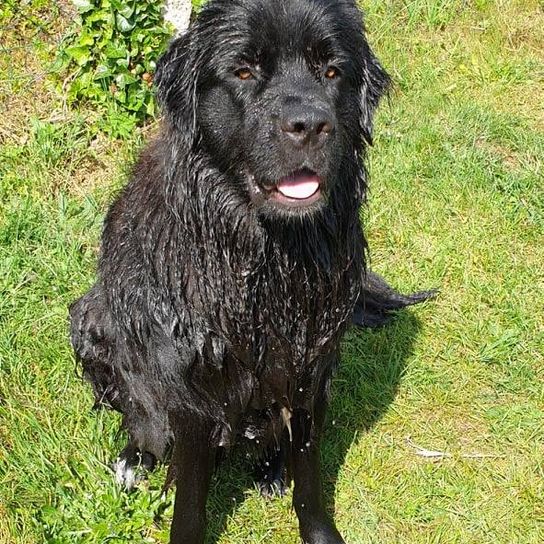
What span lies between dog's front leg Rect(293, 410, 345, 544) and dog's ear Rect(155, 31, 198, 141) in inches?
45.1

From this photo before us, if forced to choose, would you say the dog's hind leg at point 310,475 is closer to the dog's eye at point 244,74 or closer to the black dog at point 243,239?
the black dog at point 243,239

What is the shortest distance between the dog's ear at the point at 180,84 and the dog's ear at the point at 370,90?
54cm

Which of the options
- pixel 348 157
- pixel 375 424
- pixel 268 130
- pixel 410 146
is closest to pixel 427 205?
pixel 410 146

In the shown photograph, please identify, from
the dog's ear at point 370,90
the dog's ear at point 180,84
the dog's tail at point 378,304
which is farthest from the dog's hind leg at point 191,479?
the dog's tail at point 378,304

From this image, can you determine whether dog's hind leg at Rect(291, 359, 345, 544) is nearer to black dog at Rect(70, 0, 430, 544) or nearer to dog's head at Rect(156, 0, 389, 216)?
black dog at Rect(70, 0, 430, 544)

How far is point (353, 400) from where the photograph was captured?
3.76 metres

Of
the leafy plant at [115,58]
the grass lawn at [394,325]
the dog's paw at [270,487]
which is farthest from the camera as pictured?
the leafy plant at [115,58]

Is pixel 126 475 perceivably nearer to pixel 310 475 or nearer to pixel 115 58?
pixel 310 475

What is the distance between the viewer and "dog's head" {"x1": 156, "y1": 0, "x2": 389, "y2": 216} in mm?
2268

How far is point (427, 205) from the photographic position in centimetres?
461

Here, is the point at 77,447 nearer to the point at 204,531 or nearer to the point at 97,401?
the point at 97,401

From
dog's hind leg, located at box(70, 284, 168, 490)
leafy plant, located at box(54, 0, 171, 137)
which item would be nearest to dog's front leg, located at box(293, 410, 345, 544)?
dog's hind leg, located at box(70, 284, 168, 490)

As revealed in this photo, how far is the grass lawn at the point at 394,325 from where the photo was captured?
3.30m

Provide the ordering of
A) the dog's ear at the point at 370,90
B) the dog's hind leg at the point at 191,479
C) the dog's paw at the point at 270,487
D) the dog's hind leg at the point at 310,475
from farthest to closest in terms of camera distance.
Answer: the dog's paw at the point at 270,487 < the dog's hind leg at the point at 310,475 < the dog's hind leg at the point at 191,479 < the dog's ear at the point at 370,90
